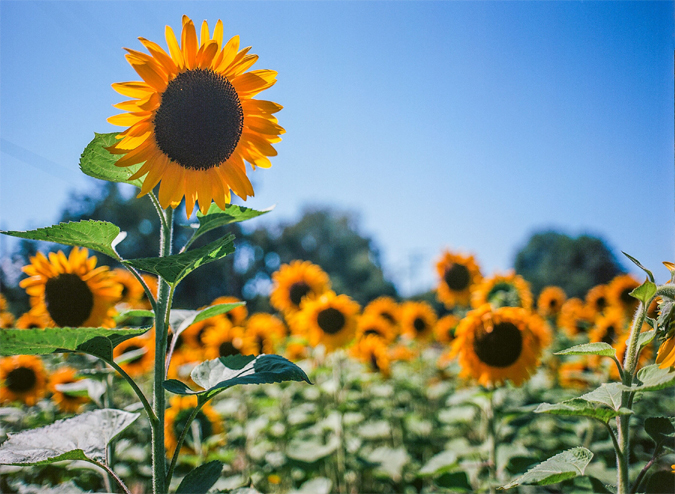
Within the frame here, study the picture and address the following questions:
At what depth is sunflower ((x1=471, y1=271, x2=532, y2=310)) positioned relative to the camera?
332 centimetres

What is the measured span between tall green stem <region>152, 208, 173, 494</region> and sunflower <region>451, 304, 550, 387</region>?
2026 millimetres

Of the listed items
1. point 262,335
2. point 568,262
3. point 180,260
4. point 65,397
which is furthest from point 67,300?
point 568,262

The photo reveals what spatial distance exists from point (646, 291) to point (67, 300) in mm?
2364

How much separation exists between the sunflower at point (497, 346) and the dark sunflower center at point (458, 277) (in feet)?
8.01

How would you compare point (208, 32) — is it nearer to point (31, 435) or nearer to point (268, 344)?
point (31, 435)

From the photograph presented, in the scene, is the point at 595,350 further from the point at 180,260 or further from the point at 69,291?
the point at 69,291

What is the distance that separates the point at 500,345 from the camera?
2.62m

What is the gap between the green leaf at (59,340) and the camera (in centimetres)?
86

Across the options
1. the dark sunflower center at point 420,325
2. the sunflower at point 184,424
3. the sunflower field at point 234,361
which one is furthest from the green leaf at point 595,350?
the dark sunflower center at point 420,325

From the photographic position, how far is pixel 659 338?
1.03m

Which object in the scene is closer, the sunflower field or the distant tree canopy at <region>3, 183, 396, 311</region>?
the sunflower field

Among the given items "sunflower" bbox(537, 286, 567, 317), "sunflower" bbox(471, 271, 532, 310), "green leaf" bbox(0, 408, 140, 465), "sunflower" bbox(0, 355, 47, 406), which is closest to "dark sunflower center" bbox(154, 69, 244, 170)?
"green leaf" bbox(0, 408, 140, 465)

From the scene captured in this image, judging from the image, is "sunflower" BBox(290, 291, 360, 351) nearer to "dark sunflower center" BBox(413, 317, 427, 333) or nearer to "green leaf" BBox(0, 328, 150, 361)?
"dark sunflower center" BBox(413, 317, 427, 333)

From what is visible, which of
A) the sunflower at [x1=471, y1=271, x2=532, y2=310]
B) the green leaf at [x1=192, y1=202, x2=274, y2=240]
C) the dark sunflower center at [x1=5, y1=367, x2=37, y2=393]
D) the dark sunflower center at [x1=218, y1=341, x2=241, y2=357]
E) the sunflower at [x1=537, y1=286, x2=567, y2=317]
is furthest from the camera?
the sunflower at [x1=537, y1=286, x2=567, y2=317]
